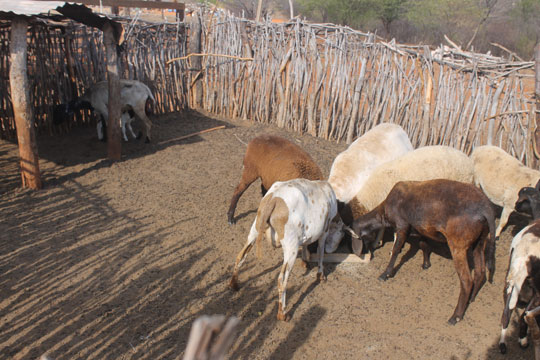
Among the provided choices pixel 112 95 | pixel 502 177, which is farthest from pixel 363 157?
pixel 112 95

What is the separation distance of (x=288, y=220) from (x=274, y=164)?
1498mm

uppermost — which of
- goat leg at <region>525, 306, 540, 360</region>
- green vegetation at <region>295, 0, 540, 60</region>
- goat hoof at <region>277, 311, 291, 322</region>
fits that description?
green vegetation at <region>295, 0, 540, 60</region>

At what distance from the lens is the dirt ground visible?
13.1 ft

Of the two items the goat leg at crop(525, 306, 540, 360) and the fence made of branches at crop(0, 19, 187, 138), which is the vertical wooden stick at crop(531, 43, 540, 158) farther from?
the fence made of branches at crop(0, 19, 187, 138)

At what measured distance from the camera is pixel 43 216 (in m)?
5.88

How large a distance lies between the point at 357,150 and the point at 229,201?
6.52 ft

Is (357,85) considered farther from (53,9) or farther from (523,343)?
(523,343)

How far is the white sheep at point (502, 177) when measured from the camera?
6.08 m

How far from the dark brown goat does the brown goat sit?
1023 millimetres

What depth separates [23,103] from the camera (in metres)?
6.41

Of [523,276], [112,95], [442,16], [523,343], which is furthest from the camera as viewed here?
[442,16]

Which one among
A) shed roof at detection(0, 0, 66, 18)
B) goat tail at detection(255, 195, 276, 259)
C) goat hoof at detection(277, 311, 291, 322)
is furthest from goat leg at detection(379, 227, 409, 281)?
shed roof at detection(0, 0, 66, 18)

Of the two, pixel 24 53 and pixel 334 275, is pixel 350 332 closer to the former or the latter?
pixel 334 275

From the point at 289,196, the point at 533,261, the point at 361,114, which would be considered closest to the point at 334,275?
the point at 289,196
